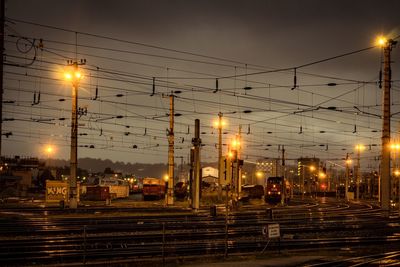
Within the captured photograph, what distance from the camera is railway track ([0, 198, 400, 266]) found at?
854 inches

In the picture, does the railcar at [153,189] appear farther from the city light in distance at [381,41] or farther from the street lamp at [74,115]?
the city light in distance at [381,41]

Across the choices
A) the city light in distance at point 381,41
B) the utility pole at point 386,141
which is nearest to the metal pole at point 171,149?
the city light in distance at point 381,41

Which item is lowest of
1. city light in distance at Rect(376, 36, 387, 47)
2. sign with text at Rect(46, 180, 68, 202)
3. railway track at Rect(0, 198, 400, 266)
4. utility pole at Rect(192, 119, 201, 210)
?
railway track at Rect(0, 198, 400, 266)

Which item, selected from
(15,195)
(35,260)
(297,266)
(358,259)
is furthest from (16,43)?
(15,195)

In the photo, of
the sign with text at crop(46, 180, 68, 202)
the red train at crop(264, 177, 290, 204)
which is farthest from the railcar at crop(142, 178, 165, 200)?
the sign with text at crop(46, 180, 68, 202)

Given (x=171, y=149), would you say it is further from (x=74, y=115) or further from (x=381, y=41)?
(x=381, y=41)

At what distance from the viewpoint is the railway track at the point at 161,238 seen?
71.2 ft

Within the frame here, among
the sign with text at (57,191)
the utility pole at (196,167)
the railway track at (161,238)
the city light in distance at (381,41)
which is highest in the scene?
the city light in distance at (381,41)

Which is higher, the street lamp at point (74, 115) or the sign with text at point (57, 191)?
the street lamp at point (74, 115)

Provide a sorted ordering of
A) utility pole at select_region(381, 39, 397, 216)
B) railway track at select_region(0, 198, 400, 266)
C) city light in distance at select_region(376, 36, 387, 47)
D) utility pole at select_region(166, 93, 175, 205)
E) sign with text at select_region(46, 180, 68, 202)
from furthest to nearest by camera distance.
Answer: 1. sign with text at select_region(46, 180, 68, 202)
2. utility pole at select_region(166, 93, 175, 205)
3. city light in distance at select_region(376, 36, 387, 47)
4. utility pole at select_region(381, 39, 397, 216)
5. railway track at select_region(0, 198, 400, 266)

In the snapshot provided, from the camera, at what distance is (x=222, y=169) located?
21.6 meters

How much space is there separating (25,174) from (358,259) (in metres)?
A: 118

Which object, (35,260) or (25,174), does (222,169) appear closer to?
(35,260)

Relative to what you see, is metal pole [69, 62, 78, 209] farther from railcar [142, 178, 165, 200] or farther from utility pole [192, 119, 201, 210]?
railcar [142, 178, 165, 200]
